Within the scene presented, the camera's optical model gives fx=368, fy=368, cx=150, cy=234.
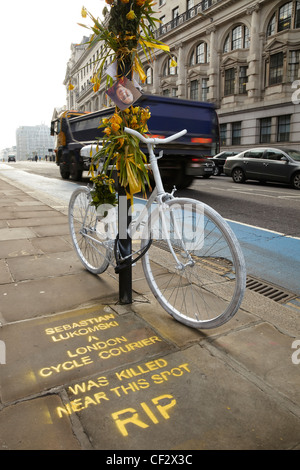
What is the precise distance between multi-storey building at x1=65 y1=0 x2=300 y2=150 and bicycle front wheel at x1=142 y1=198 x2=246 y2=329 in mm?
23070

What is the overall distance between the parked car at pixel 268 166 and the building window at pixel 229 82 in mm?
17330

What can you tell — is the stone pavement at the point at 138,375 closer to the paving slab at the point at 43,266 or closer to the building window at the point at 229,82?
the paving slab at the point at 43,266

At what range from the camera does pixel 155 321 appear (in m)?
2.72

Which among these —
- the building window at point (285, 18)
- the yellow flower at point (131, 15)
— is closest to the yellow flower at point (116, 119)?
the yellow flower at point (131, 15)

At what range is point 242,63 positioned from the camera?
29781 mm

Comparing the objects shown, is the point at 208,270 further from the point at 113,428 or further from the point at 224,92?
the point at 224,92

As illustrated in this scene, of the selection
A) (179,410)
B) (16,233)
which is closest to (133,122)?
(179,410)

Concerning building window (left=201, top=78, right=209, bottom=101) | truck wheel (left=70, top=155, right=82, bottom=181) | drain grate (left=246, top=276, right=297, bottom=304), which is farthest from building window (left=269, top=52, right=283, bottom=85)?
drain grate (left=246, top=276, right=297, bottom=304)

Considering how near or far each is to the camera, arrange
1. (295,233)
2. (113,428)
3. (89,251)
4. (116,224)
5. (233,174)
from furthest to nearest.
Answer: (233,174), (295,233), (89,251), (116,224), (113,428)

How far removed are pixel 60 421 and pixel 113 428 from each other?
259 mm

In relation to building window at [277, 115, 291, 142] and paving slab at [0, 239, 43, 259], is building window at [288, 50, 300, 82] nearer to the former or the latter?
building window at [277, 115, 291, 142]

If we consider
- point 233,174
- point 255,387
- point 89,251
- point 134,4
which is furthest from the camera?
point 233,174
